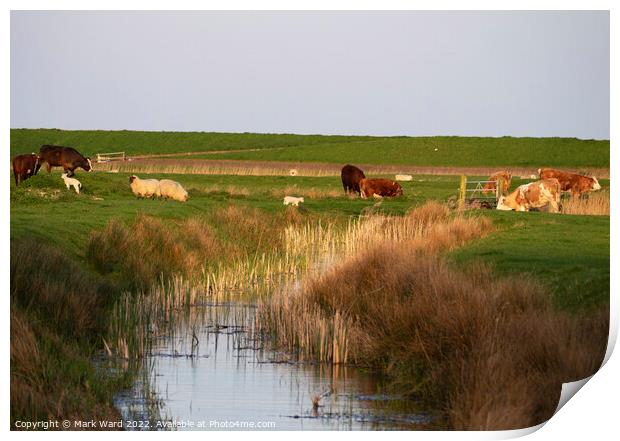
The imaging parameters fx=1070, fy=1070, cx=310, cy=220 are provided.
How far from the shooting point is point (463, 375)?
11.1 metres

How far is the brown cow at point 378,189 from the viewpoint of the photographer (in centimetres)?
3419

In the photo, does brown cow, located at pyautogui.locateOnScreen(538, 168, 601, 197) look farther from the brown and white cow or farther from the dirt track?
the dirt track

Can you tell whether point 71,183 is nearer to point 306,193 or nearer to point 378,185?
point 306,193

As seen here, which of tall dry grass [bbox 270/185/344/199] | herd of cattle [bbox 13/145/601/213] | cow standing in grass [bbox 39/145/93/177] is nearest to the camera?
herd of cattle [bbox 13/145/601/213]

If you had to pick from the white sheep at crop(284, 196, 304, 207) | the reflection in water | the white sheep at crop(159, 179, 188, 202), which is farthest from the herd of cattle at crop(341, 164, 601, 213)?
the reflection in water

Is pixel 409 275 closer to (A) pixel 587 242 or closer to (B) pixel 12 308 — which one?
(A) pixel 587 242

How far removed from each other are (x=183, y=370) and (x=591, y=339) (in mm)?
4869

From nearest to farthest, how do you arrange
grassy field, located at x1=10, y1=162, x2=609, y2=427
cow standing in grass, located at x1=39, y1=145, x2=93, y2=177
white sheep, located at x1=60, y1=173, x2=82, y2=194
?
grassy field, located at x1=10, y1=162, x2=609, y2=427 → white sheep, located at x1=60, y1=173, x2=82, y2=194 → cow standing in grass, located at x1=39, y1=145, x2=93, y2=177

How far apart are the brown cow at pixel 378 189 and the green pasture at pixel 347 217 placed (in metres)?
0.60

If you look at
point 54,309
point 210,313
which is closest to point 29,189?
point 210,313

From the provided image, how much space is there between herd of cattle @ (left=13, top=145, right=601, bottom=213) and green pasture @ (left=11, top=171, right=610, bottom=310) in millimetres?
443

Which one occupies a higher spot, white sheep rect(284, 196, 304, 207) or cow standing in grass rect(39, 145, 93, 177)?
cow standing in grass rect(39, 145, 93, 177)

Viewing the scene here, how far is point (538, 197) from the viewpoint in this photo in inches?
969

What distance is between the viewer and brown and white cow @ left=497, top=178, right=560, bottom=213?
2455cm
